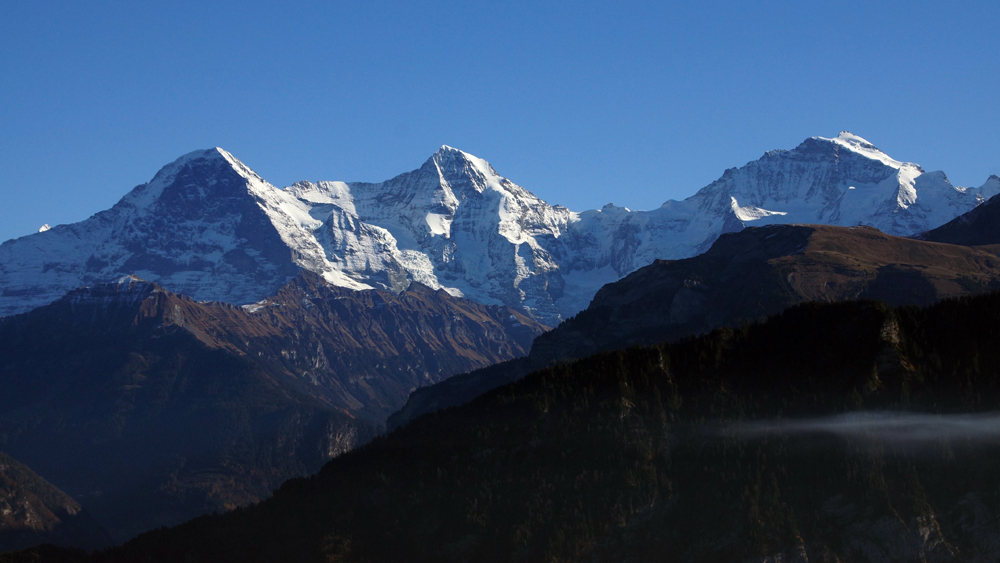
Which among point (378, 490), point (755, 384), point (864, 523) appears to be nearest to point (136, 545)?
point (378, 490)

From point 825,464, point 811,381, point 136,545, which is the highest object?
point 811,381

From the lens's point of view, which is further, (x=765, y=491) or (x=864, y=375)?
(x=864, y=375)

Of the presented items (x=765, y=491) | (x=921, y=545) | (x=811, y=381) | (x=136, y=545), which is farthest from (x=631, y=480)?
(x=136, y=545)

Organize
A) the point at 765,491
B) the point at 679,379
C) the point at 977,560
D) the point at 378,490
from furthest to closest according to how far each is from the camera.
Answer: the point at 378,490, the point at 679,379, the point at 765,491, the point at 977,560

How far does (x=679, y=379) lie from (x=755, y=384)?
38.7 ft

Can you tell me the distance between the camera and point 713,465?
126062mm

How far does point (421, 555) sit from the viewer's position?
445ft

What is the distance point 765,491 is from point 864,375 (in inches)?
849

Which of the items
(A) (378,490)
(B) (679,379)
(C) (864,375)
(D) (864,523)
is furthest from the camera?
(A) (378,490)

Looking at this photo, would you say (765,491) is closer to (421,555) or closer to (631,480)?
(631,480)

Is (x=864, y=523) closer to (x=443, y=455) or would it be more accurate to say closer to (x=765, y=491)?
(x=765, y=491)

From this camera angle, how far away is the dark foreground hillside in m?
110

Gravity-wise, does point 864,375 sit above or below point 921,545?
above

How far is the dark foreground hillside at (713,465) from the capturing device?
360 feet
